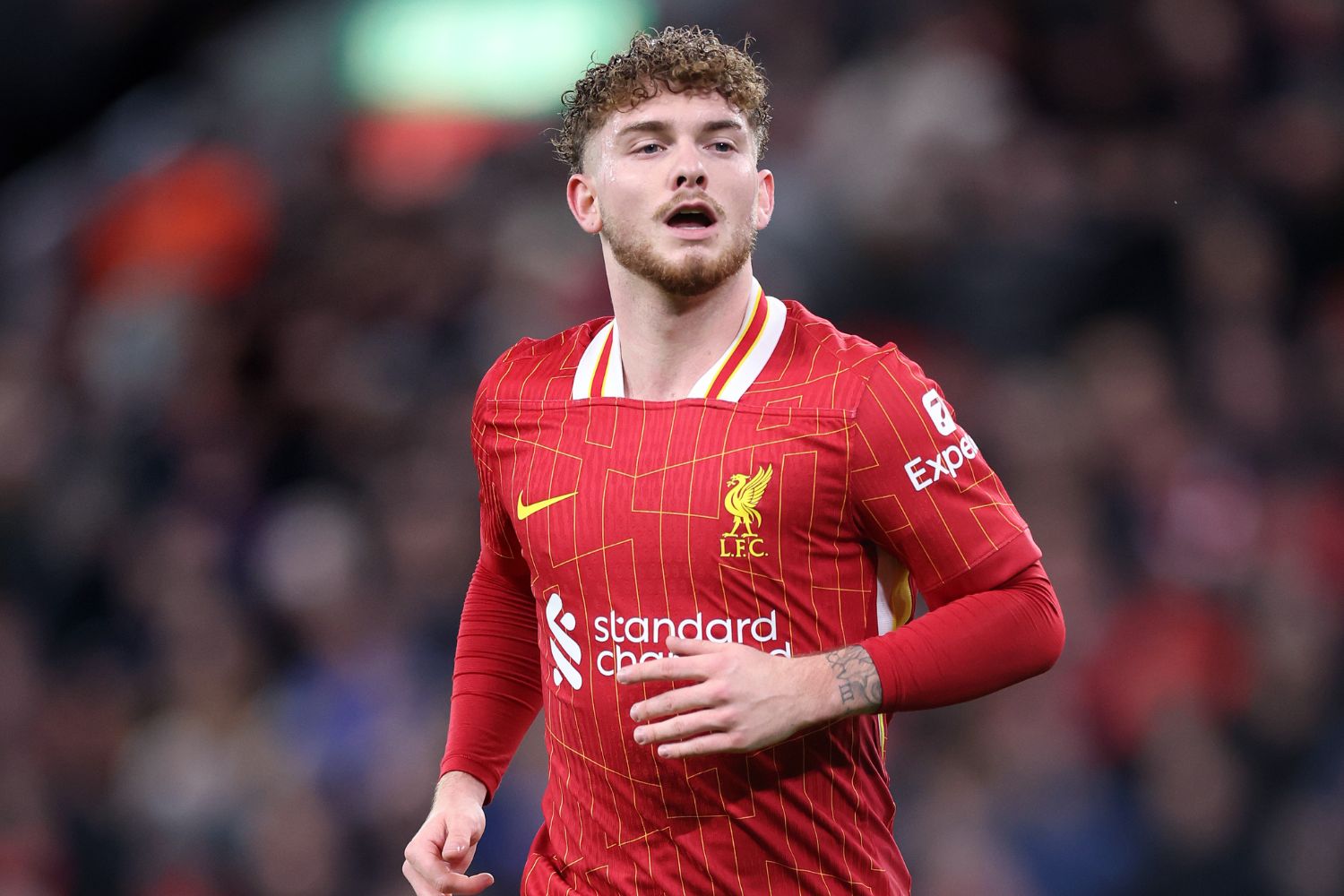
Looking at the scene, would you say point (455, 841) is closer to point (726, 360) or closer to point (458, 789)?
point (458, 789)

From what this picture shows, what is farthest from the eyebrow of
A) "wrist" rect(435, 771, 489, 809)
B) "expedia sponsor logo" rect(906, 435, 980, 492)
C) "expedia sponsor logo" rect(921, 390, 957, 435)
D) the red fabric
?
"wrist" rect(435, 771, 489, 809)

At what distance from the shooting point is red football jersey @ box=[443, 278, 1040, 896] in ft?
8.96

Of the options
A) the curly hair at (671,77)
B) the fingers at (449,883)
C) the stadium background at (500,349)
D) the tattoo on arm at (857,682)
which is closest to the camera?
the tattoo on arm at (857,682)

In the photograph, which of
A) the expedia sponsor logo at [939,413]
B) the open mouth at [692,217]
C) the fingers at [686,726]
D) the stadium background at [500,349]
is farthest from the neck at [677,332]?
the stadium background at [500,349]

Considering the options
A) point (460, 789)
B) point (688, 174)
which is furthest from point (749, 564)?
point (460, 789)

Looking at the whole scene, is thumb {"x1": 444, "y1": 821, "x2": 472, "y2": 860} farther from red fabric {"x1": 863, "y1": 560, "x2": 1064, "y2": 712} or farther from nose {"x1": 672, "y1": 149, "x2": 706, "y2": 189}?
nose {"x1": 672, "y1": 149, "x2": 706, "y2": 189}

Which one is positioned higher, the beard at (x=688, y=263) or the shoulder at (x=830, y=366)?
the beard at (x=688, y=263)

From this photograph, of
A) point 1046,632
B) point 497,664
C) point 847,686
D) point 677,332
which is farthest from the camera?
point 497,664

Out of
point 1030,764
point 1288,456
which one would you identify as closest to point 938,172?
point 1288,456

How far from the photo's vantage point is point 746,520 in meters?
2.74

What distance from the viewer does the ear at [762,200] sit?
120 inches

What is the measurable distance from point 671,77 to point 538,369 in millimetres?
608

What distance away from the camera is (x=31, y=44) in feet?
28.3

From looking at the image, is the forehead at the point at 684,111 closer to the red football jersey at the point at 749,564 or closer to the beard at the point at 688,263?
the beard at the point at 688,263
